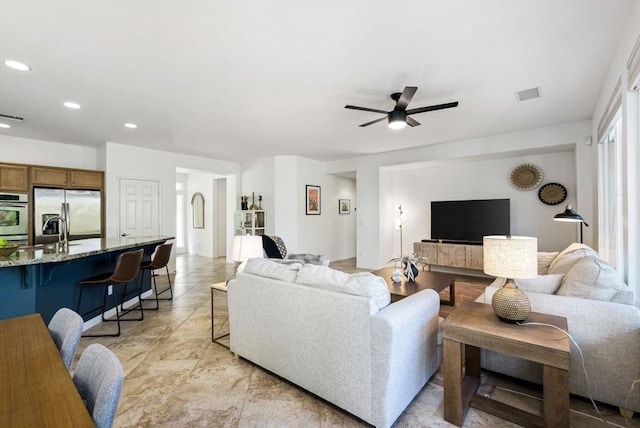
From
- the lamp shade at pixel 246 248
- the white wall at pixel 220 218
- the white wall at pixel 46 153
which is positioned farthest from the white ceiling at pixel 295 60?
the white wall at pixel 220 218

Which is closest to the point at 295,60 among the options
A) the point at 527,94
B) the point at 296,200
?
the point at 527,94

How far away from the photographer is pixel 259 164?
7.13 meters

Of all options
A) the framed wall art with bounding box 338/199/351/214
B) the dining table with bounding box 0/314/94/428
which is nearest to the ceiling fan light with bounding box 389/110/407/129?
the dining table with bounding box 0/314/94/428

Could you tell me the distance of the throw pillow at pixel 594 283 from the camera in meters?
1.98

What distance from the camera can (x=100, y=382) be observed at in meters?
0.92

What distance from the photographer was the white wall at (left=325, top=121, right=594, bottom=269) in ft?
14.5

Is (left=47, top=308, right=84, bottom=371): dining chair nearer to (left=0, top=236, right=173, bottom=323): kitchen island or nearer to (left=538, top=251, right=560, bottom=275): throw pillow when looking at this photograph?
(left=0, top=236, right=173, bottom=323): kitchen island

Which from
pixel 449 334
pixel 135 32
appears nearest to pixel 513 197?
pixel 449 334

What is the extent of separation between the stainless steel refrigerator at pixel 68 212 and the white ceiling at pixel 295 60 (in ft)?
3.66

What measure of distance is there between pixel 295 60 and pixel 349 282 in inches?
77.0

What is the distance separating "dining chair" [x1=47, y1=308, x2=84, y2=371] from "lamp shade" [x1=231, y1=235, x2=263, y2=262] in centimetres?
148

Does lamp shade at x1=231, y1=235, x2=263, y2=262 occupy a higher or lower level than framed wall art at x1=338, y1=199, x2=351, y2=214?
lower

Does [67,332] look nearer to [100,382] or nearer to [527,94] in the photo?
[100,382]

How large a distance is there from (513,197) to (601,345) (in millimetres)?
4197
